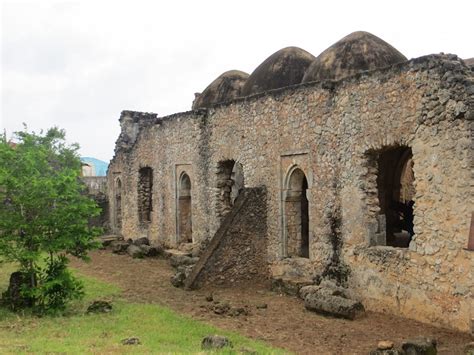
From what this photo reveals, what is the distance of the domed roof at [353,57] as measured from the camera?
11703mm

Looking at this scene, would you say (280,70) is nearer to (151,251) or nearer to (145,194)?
(151,251)

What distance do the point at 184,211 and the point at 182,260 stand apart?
7.85 ft

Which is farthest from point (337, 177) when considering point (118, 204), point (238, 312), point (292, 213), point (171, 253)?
point (118, 204)

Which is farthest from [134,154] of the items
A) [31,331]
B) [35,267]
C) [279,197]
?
[31,331]

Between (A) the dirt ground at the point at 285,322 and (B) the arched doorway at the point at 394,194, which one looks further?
(B) the arched doorway at the point at 394,194

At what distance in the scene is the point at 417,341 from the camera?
6664mm

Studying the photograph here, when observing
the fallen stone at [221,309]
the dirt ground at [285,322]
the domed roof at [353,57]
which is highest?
the domed roof at [353,57]

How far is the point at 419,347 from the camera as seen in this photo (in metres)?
6.54

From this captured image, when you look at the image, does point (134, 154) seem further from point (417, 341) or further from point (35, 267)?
point (417, 341)

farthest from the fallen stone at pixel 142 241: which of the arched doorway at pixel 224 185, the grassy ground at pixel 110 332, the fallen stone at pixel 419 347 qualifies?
the fallen stone at pixel 419 347

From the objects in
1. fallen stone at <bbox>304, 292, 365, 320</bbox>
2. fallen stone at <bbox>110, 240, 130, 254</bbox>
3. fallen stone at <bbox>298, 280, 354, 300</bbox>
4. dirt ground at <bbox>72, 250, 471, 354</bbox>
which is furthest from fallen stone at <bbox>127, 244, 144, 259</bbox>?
fallen stone at <bbox>304, 292, 365, 320</bbox>

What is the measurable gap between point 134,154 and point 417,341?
13461 mm

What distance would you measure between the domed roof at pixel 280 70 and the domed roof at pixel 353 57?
4.62 feet

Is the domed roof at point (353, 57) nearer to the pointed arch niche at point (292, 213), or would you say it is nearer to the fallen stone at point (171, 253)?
the pointed arch niche at point (292, 213)
